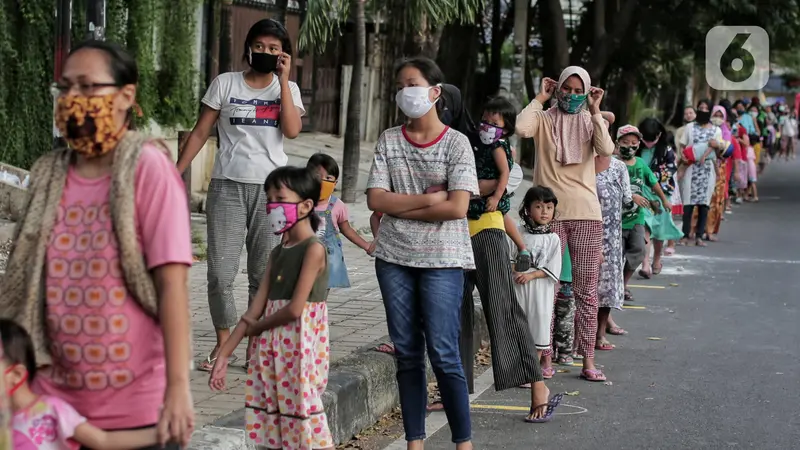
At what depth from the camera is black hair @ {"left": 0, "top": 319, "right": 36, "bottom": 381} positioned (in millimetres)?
3293

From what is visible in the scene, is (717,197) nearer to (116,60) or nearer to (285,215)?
(285,215)

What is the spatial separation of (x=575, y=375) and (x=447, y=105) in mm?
2571

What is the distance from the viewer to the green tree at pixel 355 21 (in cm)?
1402

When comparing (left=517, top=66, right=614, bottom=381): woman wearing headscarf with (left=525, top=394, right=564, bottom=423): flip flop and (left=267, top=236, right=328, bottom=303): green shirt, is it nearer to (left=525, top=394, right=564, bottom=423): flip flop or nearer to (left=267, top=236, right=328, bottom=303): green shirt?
(left=525, top=394, right=564, bottom=423): flip flop

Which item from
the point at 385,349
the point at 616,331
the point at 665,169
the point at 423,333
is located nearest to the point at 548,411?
the point at 385,349

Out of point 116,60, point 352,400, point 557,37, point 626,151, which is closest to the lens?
point 116,60

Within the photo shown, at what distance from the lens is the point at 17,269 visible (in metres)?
3.38

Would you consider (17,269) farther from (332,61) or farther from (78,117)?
(332,61)

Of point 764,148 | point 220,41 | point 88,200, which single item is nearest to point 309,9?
point 220,41

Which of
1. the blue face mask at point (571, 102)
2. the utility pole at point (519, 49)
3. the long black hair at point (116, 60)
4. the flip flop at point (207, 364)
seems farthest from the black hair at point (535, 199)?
the utility pole at point (519, 49)

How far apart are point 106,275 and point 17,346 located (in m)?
0.28

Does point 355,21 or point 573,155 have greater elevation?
point 355,21

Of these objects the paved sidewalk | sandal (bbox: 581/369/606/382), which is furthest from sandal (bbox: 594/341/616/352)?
the paved sidewalk

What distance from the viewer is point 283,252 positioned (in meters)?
5.14
